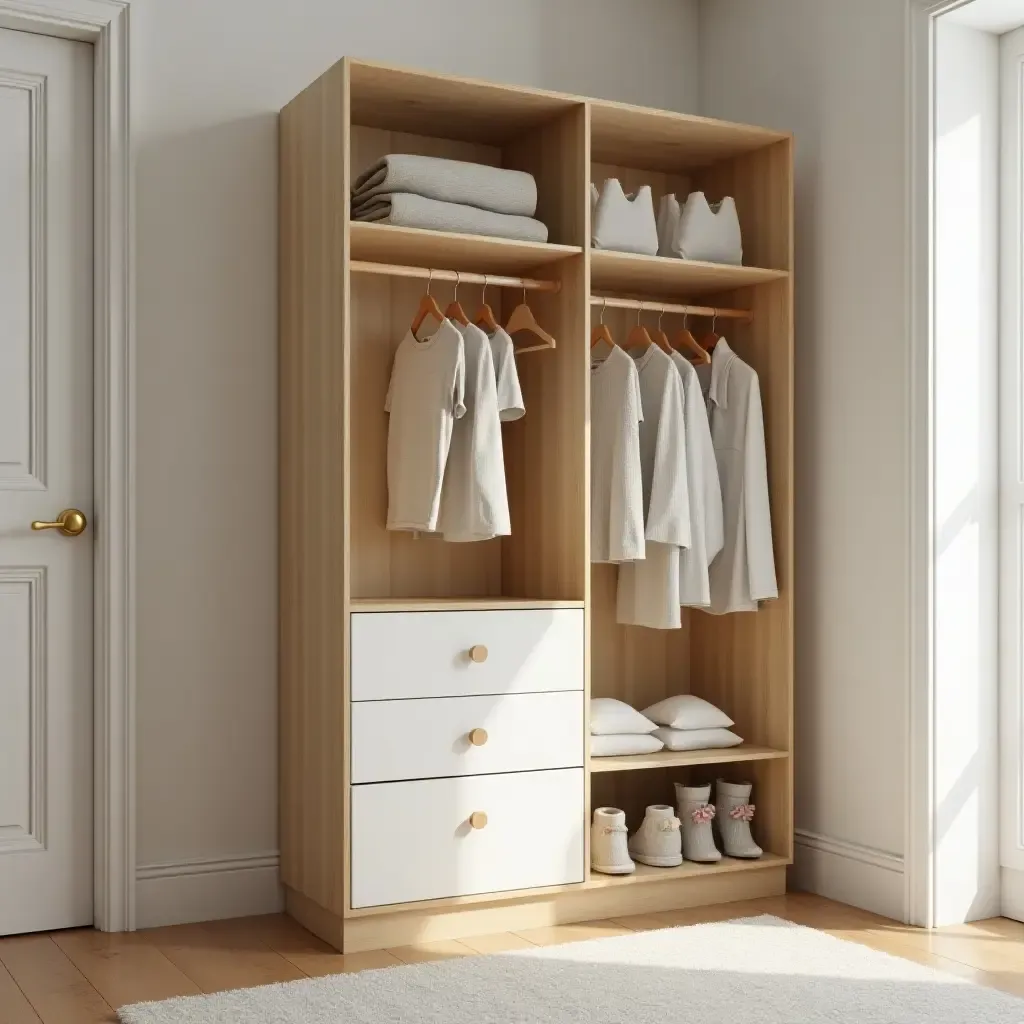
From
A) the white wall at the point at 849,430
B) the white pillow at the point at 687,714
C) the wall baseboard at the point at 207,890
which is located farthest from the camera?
the white pillow at the point at 687,714

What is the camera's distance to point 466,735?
122 inches

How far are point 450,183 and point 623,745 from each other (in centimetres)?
145

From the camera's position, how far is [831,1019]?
253 cm

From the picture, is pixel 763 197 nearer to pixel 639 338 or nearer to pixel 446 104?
pixel 639 338

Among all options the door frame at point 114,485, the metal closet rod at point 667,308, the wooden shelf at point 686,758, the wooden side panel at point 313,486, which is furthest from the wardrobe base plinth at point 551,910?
the metal closet rod at point 667,308

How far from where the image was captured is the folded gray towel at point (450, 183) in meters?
3.10

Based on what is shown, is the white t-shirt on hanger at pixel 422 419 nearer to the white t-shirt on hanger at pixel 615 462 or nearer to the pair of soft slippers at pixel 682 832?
the white t-shirt on hanger at pixel 615 462

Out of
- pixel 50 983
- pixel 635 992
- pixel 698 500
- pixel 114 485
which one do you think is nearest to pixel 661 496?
pixel 698 500

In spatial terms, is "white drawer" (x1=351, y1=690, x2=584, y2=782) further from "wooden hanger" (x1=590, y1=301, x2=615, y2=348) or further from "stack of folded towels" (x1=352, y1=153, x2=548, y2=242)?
"stack of folded towels" (x1=352, y1=153, x2=548, y2=242)

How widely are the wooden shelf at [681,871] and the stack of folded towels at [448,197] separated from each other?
5.14ft

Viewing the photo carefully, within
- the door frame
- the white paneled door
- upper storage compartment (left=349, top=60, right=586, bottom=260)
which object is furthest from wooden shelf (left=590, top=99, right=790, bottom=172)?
the white paneled door

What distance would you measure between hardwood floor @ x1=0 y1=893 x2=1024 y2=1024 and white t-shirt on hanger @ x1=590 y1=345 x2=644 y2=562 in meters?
0.93

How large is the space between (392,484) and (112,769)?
94 centimetres

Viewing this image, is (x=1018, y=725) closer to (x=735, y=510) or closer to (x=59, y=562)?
(x=735, y=510)
